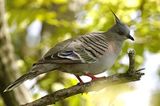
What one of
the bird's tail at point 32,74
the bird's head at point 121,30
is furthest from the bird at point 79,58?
the bird's head at point 121,30

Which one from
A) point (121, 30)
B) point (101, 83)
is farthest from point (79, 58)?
point (121, 30)

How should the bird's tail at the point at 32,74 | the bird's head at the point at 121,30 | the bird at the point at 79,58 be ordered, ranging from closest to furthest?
the bird's tail at the point at 32,74, the bird at the point at 79,58, the bird's head at the point at 121,30

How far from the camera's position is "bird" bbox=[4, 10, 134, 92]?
466 cm

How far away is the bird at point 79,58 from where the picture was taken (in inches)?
183

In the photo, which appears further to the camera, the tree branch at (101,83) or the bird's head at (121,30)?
the bird's head at (121,30)

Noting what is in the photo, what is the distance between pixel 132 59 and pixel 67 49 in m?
0.70

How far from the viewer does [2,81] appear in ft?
20.0

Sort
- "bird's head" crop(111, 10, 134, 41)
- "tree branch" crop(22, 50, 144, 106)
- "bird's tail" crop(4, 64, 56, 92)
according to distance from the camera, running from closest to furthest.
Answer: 1. "tree branch" crop(22, 50, 144, 106)
2. "bird's tail" crop(4, 64, 56, 92)
3. "bird's head" crop(111, 10, 134, 41)

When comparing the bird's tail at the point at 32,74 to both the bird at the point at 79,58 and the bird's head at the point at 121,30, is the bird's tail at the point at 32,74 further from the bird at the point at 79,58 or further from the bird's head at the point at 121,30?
the bird's head at the point at 121,30

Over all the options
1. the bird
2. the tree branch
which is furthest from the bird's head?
the tree branch

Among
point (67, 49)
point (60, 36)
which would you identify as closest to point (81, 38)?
point (67, 49)

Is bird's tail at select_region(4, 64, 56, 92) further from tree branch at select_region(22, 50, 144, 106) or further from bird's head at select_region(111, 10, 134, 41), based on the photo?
bird's head at select_region(111, 10, 134, 41)

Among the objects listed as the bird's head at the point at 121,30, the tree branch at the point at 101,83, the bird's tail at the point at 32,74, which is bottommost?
the tree branch at the point at 101,83

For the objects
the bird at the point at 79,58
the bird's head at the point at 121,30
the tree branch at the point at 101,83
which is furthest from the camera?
the bird's head at the point at 121,30
